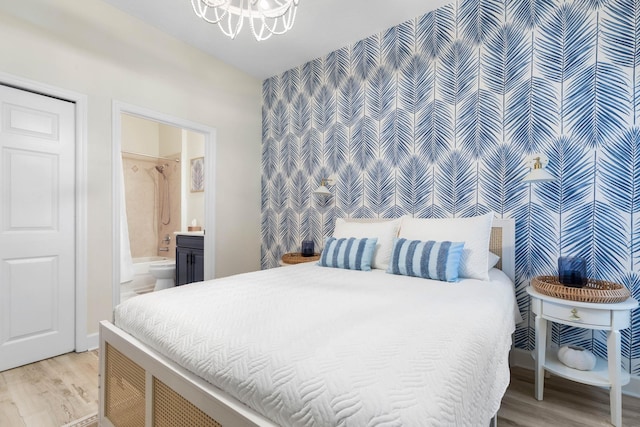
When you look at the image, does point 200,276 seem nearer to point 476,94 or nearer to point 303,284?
point 303,284

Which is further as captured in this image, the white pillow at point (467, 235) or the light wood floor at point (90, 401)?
the white pillow at point (467, 235)

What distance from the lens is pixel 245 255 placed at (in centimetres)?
369

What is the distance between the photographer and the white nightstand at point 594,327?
1588 mm

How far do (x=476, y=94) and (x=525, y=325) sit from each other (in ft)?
5.61

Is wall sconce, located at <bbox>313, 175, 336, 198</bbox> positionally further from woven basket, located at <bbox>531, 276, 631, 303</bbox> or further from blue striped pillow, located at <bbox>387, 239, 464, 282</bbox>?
woven basket, located at <bbox>531, 276, 631, 303</bbox>

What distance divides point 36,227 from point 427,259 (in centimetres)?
265

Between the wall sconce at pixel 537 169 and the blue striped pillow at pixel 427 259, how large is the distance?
0.61m

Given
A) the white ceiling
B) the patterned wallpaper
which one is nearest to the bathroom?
the white ceiling

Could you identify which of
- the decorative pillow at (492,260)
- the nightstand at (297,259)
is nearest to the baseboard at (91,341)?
the nightstand at (297,259)

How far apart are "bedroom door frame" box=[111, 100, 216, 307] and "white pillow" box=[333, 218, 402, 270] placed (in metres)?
1.46

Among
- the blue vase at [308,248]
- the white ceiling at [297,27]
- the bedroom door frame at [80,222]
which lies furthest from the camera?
the blue vase at [308,248]

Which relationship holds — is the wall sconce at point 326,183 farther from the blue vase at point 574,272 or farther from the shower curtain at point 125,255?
the shower curtain at point 125,255

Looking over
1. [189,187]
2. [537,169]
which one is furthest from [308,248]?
[189,187]

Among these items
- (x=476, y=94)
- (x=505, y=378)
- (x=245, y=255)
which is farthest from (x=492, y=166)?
(x=245, y=255)
